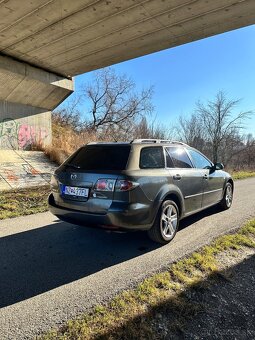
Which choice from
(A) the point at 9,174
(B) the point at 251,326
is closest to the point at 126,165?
(B) the point at 251,326

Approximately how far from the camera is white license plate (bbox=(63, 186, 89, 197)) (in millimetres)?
4293

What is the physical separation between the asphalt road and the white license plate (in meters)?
0.84

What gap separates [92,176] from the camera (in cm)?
425

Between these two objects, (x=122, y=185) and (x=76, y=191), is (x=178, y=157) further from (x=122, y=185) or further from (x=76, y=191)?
(x=76, y=191)

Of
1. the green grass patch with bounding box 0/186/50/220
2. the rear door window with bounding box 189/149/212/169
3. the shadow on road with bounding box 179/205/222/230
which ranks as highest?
the rear door window with bounding box 189/149/212/169

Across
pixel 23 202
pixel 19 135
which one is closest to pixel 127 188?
pixel 23 202

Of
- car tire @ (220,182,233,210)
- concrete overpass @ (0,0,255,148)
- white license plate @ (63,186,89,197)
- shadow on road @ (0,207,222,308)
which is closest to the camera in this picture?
shadow on road @ (0,207,222,308)

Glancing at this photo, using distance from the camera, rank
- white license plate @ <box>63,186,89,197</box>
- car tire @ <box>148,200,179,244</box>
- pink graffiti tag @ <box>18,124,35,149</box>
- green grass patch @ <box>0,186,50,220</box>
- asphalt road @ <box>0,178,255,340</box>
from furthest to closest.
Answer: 1. pink graffiti tag @ <box>18,124,35,149</box>
2. green grass patch @ <box>0,186,50,220</box>
3. car tire @ <box>148,200,179,244</box>
4. white license plate @ <box>63,186,89,197</box>
5. asphalt road @ <box>0,178,255,340</box>

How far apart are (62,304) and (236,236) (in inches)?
133

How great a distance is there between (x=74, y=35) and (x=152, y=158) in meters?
6.28

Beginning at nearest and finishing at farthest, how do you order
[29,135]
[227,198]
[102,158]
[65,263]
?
1. [65,263]
2. [102,158]
3. [227,198]
4. [29,135]

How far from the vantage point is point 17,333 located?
2502 mm

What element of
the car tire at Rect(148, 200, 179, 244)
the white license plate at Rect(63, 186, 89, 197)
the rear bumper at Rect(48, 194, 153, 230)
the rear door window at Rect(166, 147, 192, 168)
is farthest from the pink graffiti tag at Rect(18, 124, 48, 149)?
the car tire at Rect(148, 200, 179, 244)

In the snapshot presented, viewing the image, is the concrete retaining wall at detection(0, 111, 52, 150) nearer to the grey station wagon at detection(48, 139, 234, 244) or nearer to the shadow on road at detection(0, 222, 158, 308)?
the shadow on road at detection(0, 222, 158, 308)
